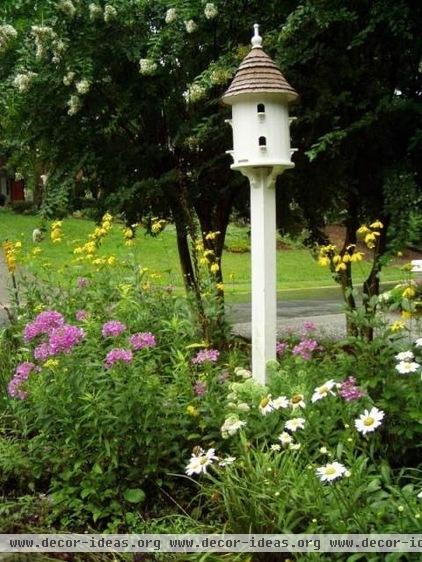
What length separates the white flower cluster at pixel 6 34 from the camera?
4812 millimetres

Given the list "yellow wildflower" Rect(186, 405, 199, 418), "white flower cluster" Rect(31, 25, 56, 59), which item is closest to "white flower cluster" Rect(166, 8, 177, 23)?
"white flower cluster" Rect(31, 25, 56, 59)

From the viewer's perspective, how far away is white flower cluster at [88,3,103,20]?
506cm

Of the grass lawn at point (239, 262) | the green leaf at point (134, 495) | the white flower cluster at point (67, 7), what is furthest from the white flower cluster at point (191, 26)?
the grass lawn at point (239, 262)

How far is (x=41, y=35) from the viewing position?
4.87m

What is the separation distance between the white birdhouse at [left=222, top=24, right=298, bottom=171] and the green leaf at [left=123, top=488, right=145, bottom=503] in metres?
1.80

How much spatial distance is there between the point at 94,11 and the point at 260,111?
226 centimetres

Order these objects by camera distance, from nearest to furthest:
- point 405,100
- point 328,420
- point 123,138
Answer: point 328,420 < point 405,100 < point 123,138

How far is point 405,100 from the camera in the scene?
14.1 ft

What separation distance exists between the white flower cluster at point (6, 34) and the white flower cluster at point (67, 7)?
1.31ft

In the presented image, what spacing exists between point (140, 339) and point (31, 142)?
3.92 m

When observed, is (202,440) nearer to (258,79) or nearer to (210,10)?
(258,79)

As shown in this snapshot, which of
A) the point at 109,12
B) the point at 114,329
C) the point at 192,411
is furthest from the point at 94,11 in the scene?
the point at 192,411

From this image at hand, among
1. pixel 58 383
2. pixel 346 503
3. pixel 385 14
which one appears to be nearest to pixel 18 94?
pixel 385 14

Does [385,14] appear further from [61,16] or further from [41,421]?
[41,421]
